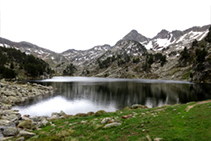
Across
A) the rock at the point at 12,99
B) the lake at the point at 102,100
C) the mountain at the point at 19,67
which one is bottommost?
the lake at the point at 102,100

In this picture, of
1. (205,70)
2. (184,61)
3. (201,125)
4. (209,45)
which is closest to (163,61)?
(184,61)

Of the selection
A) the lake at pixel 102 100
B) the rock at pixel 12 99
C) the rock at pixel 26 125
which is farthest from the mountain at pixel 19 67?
the rock at pixel 26 125

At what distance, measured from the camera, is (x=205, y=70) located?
11112 cm

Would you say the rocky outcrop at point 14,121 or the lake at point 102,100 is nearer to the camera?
the rocky outcrop at point 14,121

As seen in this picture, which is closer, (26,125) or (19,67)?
(26,125)

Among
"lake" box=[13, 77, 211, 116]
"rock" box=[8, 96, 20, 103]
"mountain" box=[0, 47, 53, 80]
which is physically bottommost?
"lake" box=[13, 77, 211, 116]

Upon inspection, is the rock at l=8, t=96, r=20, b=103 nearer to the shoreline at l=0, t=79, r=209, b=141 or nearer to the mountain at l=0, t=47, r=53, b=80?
the shoreline at l=0, t=79, r=209, b=141

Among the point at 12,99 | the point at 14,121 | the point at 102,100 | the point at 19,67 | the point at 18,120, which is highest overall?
the point at 19,67

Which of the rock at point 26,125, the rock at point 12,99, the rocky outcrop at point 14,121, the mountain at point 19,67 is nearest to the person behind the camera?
the rocky outcrop at point 14,121

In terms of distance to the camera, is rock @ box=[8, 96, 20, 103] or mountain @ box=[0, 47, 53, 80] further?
mountain @ box=[0, 47, 53, 80]

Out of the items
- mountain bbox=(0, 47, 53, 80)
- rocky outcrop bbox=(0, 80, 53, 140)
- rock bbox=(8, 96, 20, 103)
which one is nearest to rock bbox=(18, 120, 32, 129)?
rocky outcrop bbox=(0, 80, 53, 140)

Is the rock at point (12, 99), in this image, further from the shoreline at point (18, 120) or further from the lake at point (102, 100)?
the lake at point (102, 100)

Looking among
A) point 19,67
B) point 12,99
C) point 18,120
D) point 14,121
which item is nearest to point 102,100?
point 18,120

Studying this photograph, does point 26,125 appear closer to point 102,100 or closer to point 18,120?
point 18,120
